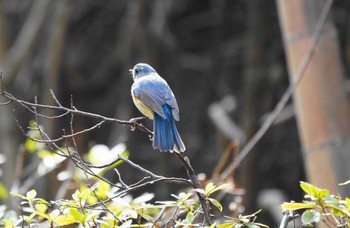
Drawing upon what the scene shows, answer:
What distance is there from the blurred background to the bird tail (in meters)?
2.55

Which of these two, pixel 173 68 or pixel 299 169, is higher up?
pixel 173 68

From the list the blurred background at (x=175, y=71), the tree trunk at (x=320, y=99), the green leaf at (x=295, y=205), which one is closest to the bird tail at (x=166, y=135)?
the green leaf at (x=295, y=205)

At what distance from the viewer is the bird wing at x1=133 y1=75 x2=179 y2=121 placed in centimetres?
258

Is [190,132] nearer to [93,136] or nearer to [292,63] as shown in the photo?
[93,136]

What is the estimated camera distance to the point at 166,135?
230cm

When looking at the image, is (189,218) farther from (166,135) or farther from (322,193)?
(166,135)

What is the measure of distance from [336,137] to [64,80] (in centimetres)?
337

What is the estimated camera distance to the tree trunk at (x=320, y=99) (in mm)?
3295

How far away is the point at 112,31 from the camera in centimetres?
698

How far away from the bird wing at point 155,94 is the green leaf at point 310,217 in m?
0.96

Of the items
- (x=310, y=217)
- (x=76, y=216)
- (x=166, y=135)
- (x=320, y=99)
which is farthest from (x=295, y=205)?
(x=320, y=99)

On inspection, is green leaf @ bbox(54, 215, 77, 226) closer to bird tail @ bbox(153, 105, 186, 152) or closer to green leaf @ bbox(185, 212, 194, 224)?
green leaf @ bbox(185, 212, 194, 224)

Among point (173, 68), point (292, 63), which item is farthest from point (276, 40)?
point (292, 63)

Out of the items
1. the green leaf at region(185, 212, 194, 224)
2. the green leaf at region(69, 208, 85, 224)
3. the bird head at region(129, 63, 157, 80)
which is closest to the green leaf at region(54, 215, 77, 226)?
the green leaf at region(69, 208, 85, 224)
